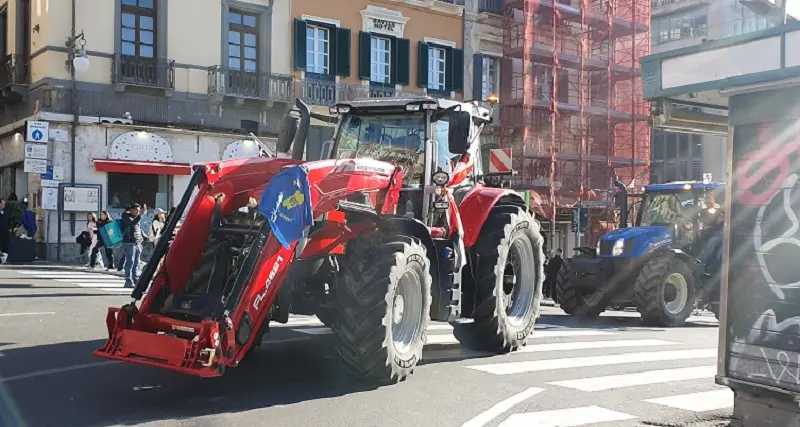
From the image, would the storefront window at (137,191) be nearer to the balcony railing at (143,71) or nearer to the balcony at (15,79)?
the balcony railing at (143,71)

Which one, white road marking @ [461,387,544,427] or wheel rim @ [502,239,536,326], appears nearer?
white road marking @ [461,387,544,427]

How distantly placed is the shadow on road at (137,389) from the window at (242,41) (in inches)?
691

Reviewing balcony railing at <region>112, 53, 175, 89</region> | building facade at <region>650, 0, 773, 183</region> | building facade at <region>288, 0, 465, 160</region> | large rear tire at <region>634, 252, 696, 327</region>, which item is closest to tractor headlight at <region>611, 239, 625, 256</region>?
large rear tire at <region>634, 252, 696, 327</region>

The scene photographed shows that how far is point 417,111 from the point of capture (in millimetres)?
8766

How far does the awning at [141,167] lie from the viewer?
22.3m

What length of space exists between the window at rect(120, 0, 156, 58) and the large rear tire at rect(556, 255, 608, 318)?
580 inches

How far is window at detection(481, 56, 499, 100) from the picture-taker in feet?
99.7

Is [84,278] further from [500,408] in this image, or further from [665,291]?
[500,408]

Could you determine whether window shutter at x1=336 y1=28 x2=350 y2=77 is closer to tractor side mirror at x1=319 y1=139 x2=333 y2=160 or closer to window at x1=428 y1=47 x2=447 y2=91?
window at x1=428 y1=47 x2=447 y2=91

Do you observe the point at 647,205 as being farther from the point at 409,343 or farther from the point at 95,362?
the point at 95,362

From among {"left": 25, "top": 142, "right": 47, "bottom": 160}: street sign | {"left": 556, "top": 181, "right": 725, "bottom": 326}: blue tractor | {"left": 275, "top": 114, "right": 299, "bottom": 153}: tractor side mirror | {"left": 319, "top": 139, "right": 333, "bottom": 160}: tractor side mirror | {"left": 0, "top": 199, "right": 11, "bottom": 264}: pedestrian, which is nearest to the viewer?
{"left": 275, "top": 114, "right": 299, "bottom": 153}: tractor side mirror

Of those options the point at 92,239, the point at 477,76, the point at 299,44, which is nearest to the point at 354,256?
the point at 92,239

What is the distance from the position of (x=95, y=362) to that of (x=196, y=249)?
5.82 ft

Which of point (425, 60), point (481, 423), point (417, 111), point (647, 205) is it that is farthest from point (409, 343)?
point (425, 60)
